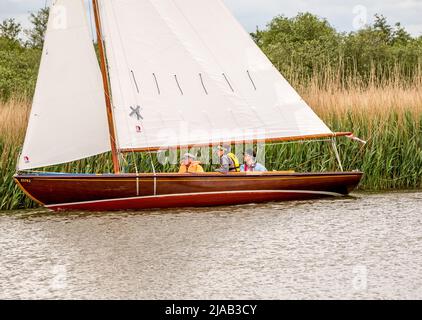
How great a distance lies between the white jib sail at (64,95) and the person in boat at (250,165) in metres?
2.59

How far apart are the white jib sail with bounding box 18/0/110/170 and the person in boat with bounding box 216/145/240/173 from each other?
6.90ft

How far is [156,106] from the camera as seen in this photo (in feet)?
53.7

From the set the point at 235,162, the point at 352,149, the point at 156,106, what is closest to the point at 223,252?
the point at 235,162

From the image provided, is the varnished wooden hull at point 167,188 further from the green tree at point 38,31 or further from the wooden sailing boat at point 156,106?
the green tree at point 38,31

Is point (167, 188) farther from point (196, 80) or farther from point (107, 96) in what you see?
point (196, 80)

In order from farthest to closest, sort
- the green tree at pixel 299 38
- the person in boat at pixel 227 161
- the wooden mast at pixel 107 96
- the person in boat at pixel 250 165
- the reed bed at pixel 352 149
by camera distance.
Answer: the green tree at pixel 299 38 → the reed bed at pixel 352 149 → the person in boat at pixel 250 165 → the person in boat at pixel 227 161 → the wooden mast at pixel 107 96

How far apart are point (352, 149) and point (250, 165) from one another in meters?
2.57

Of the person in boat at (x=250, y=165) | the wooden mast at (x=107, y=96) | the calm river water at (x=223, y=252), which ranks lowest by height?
the calm river water at (x=223, y=252)

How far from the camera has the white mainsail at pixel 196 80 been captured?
16.3 metres

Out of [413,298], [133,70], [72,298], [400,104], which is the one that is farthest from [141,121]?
[413,298]

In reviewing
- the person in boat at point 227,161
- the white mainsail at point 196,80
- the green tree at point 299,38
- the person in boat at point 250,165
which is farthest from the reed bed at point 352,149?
the green tree at point 299,38

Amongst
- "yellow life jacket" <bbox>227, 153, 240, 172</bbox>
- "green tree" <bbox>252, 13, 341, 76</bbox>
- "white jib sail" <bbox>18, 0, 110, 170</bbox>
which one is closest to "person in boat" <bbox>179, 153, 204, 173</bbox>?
"yellow life jacket" <bbox>227, 153, 240, 172</bbox>

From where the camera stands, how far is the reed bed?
1741cm

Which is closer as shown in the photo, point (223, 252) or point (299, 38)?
point (223, 252)
